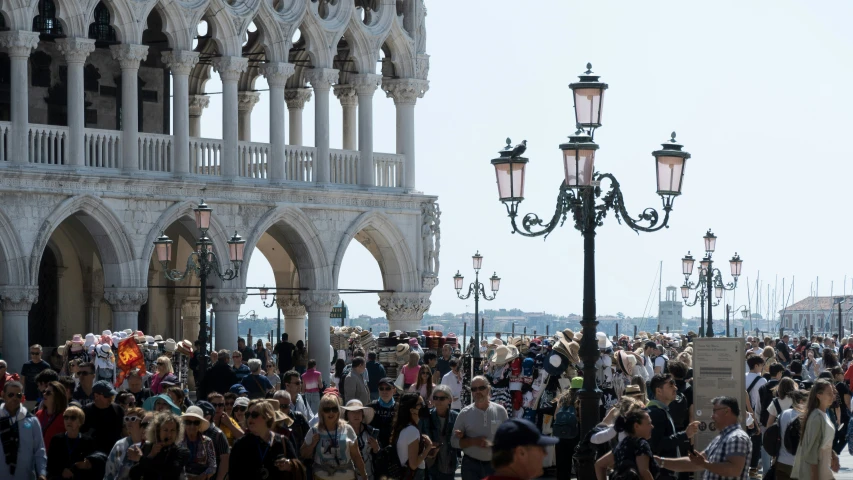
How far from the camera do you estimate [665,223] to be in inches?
631

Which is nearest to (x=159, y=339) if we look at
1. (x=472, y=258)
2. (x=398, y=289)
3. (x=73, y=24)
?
(x=73, y=24)

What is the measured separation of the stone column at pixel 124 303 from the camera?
3095cm

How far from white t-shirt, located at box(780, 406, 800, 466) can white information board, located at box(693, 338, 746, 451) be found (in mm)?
1057

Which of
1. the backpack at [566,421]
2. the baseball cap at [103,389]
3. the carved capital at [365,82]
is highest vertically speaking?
the carved capital at [365,82]

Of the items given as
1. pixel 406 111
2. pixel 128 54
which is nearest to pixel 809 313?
pixel 406 111

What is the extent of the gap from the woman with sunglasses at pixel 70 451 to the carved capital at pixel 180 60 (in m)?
19.2

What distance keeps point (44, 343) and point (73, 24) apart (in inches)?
305

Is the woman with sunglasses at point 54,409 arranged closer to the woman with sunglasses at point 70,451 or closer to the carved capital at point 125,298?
the woman with sunglasses at point 70,451

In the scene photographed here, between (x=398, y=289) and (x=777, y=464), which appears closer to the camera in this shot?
(x=777, y=464)

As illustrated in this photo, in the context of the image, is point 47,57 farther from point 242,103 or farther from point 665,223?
point 665,223

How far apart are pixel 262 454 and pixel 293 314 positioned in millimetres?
27074

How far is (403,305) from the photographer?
3594cm

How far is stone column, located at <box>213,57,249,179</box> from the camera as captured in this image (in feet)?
108

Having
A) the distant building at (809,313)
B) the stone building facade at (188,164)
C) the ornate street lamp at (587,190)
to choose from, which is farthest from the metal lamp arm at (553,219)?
the distant building at (809,313)
